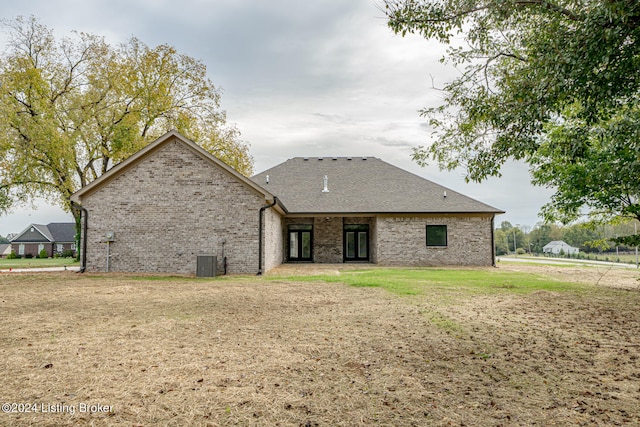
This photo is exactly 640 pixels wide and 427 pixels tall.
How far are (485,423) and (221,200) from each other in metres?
14.1

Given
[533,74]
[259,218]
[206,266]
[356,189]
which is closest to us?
[533,74]

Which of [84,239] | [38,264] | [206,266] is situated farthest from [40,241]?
[206,266]

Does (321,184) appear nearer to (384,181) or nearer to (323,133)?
(384,181)

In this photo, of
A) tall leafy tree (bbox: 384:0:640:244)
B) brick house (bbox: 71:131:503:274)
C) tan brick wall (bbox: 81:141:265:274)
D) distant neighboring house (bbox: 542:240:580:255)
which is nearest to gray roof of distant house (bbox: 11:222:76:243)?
brick house (bbox: 71:131:503:274)

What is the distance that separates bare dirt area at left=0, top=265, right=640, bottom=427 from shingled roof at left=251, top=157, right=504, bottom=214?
40.5 ft

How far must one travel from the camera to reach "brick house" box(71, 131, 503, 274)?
16000 millimetres

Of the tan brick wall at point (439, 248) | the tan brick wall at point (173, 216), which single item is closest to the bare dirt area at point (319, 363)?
the tan brick wall at point (173, 216)

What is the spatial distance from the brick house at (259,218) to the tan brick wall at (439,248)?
2.2 inches

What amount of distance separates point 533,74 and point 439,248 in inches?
581

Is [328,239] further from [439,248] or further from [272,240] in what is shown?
[439,248]

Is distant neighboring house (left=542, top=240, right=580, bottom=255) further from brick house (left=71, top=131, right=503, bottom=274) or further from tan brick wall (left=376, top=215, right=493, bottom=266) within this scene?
brick house (left=71, top=131, right=503, bottom=274)

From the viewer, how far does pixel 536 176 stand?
14836mm

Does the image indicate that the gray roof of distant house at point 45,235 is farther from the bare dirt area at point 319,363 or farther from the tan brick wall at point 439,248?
the bare dirt area at point 319,363

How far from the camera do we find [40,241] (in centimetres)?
6103
